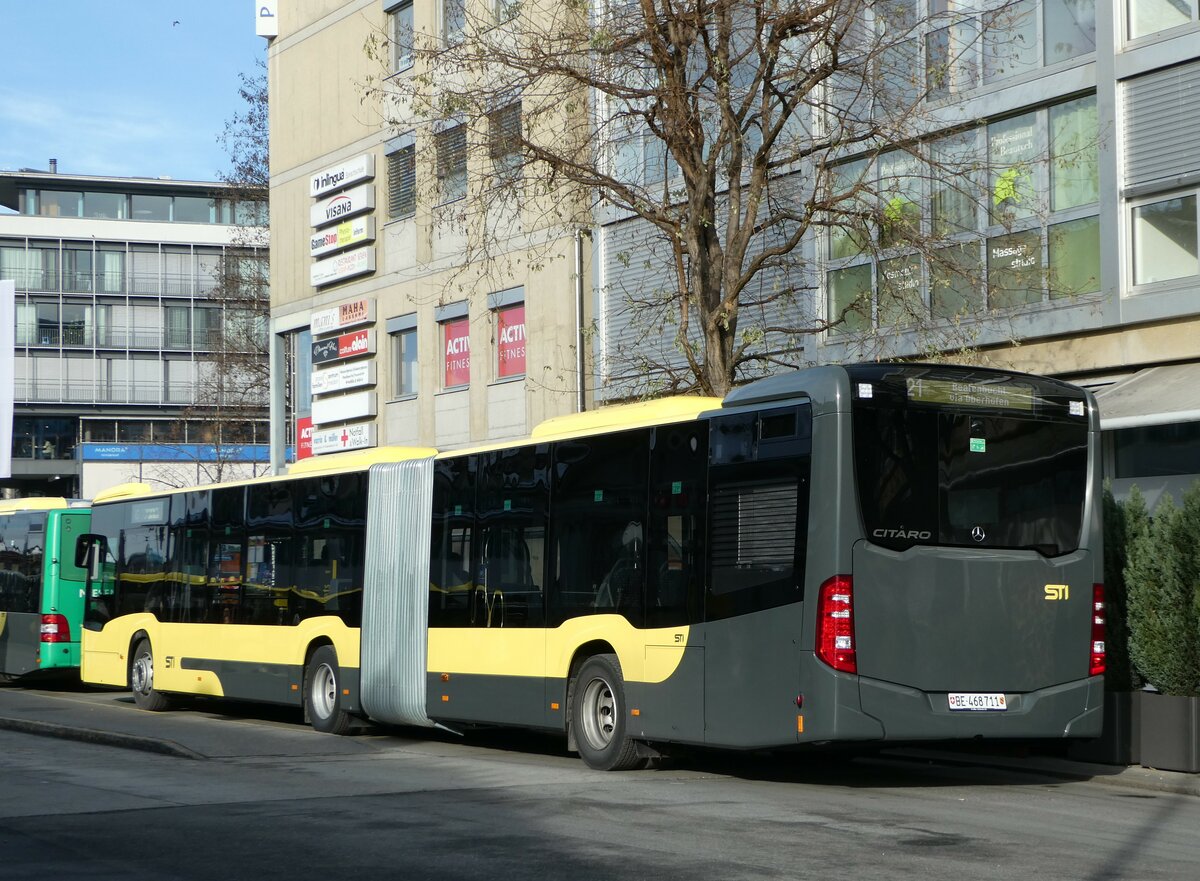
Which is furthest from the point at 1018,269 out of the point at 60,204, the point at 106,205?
the point at 106,205

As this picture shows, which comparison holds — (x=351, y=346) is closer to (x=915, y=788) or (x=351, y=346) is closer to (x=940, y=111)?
(x=940, y=111)

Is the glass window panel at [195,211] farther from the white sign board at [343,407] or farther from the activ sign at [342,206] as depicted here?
the white sign board at [343,407]

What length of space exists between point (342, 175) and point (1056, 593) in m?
26.7

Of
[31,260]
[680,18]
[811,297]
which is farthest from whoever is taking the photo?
[31,260]

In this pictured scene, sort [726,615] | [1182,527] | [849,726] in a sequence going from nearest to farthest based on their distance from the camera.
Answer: [849,726] → [726,615] → [1182,527]

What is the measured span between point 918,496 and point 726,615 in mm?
1712

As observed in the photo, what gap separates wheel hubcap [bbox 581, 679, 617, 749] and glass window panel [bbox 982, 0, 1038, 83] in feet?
35.7

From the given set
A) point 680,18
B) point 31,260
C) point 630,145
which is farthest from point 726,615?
point 31,260

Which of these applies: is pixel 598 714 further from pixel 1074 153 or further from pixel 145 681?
pixel 145 681

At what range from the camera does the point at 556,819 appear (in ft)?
34.9

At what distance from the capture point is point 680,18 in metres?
18.5

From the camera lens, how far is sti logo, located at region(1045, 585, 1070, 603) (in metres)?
12.9

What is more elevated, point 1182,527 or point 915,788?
point 1182,527

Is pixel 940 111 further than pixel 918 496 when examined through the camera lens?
A: Yes
